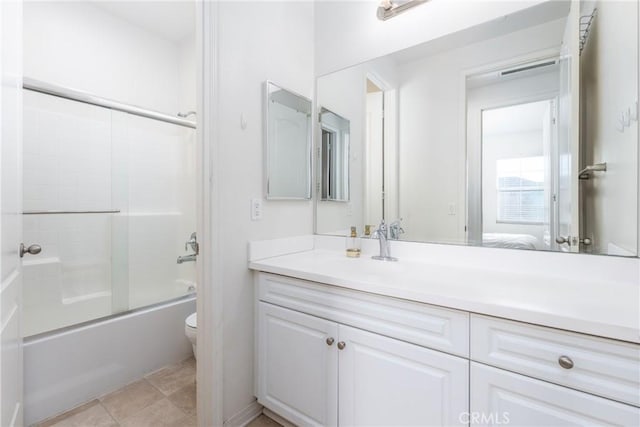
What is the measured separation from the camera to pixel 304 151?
6.00 feet

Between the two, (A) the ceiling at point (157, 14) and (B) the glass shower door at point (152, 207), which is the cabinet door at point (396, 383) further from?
(A) the ceiling at point (157, 14)

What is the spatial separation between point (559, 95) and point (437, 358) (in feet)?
3.83

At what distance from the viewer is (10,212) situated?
1.04m

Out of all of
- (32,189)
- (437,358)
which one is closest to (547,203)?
(437,358)

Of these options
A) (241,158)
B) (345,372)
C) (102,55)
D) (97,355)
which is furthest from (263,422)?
(102,55)

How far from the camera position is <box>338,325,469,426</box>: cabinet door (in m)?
0.93

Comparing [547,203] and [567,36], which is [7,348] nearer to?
[547,203]

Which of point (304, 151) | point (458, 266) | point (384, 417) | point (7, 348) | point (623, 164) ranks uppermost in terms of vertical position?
point (304, 151)

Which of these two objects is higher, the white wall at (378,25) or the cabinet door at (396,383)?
the white wall at (378,25)

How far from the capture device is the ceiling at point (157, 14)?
2279mm

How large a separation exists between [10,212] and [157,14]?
211 cm

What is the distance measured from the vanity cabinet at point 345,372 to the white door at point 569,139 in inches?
27.6

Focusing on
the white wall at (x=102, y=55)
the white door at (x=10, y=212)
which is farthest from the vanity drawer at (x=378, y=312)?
the white wall at (x=102, y=55)

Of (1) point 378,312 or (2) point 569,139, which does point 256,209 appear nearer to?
(1) point 378,312
